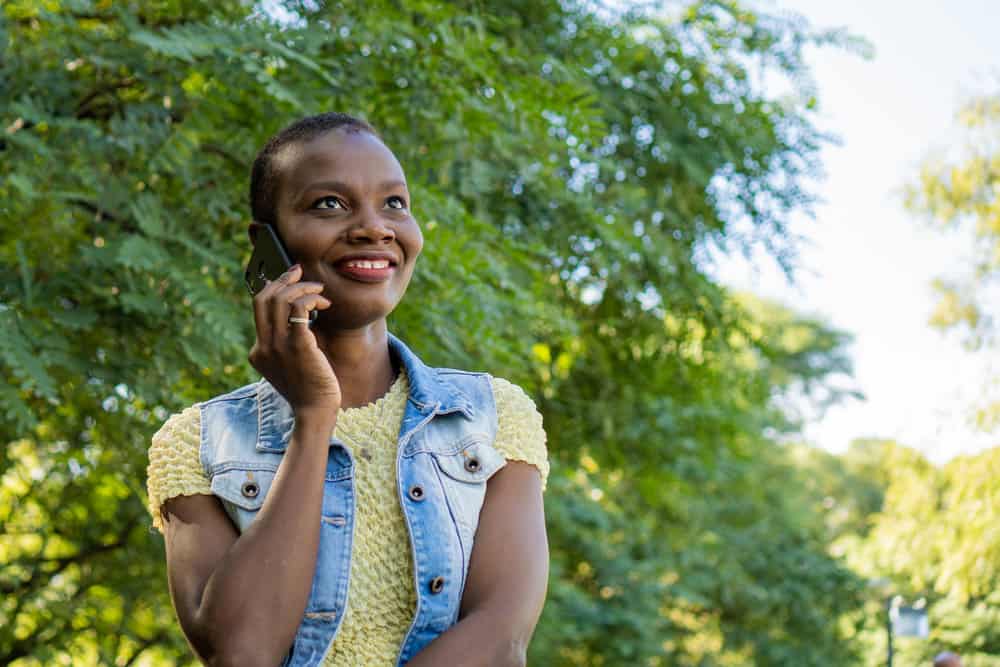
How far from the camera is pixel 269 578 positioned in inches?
74.6

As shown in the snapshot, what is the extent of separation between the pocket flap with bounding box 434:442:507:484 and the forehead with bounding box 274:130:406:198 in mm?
433

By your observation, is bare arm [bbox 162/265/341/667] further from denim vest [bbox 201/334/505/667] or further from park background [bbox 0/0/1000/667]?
park background [bbox 0/0/1000/667]

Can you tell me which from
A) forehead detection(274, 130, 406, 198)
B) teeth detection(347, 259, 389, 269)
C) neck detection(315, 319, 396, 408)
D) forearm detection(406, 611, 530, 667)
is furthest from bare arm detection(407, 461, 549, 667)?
forehead detection(274, 130, 406, 198)

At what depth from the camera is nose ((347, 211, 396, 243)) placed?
207 centimetres

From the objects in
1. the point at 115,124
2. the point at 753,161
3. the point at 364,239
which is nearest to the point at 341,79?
the point at 115,124

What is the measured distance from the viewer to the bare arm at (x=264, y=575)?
1894mm

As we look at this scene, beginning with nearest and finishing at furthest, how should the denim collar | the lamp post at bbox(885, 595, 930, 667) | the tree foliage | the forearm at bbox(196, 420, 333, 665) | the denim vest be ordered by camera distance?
the forearm at bbox(196, 420, 333, 665) → the denim vest → the denim collar → the tree foliage → the lamp post at bbox(885, 595, 930, 667)

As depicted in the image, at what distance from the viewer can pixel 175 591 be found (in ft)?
6.52

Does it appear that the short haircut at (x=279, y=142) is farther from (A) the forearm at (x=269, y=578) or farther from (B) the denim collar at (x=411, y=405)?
(A) the forearm at (x=269, y=578)

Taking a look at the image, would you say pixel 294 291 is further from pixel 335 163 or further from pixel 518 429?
pixel 518 429

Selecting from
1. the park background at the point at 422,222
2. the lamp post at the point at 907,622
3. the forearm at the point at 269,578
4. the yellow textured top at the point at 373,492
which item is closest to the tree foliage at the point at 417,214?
the park background at the point at 422,222

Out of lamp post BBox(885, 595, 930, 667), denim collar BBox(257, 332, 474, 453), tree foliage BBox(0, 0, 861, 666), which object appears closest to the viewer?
denim collar BBox(257, 332, 474, 453)

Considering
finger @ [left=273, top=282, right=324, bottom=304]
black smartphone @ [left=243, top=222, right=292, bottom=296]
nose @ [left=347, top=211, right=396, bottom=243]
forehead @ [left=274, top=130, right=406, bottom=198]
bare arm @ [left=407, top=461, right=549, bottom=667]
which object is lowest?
bare arm @ [left=407, top=461, right=549, bottom=667]

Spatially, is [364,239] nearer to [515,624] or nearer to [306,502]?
[306,502]
